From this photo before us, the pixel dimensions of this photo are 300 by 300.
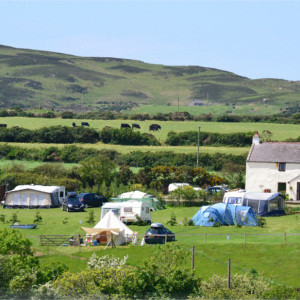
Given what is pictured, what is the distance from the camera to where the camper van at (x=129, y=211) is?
3997 centimetres

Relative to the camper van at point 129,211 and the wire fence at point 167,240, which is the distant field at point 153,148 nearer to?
the camper van at point 129,211

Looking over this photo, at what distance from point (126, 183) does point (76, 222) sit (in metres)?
17.9

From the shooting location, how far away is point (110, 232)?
3297 cm

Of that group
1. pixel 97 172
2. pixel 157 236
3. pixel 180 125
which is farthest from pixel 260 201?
pixel 180 125

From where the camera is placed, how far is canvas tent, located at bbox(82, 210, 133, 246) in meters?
32.5

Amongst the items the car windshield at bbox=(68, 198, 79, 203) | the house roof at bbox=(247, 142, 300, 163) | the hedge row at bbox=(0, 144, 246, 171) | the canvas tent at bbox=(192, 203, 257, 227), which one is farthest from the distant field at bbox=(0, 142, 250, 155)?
the canvas tent at bbox=(192, 203, 257, 227)

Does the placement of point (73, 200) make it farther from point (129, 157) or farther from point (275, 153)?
point (129, 157)

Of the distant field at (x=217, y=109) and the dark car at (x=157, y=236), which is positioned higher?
the distant field at (x=217, y=109)

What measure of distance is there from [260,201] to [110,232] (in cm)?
1360

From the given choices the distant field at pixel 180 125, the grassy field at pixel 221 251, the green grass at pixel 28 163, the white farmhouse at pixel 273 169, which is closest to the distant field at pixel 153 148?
the green grass at pixel 28 163

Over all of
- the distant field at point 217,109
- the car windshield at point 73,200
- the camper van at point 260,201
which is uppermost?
the distant field at point 217,109

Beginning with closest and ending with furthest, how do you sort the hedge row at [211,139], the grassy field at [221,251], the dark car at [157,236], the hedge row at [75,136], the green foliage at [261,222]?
the grassy field at [221,251] → the dark car at [157,236] → the green foliage at [261,222] → the hedge row at [211,139] → the hedge row at [75,136]

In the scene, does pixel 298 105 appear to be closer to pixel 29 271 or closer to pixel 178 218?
pixel 178 218

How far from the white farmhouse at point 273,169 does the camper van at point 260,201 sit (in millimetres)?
8170
